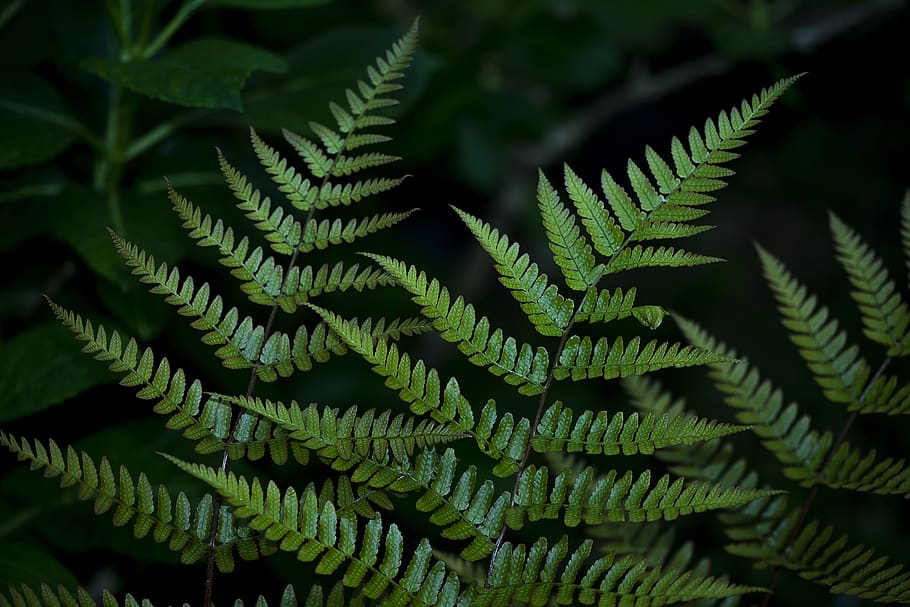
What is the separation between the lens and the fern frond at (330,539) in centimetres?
74

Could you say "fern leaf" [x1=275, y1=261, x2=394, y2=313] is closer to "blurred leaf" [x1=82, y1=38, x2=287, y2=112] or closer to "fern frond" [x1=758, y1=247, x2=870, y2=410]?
"blurred leaf" [x1=82, y1=38, x2=287, y2=112]

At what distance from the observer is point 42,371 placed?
1129 millimetres

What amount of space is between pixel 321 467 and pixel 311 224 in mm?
863

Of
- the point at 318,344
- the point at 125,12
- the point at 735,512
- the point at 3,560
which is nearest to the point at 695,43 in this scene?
the point at 125,12

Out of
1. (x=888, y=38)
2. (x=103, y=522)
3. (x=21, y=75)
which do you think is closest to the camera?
(x=103, y=522)

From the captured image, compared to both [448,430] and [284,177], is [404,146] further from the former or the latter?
[448,430]

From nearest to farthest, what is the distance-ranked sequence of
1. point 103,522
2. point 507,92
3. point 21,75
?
point 103,522 < point 21,75 < point 507,92

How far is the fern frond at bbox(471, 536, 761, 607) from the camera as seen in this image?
2.56 ft

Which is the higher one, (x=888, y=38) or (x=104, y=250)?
(x=888, y=38)

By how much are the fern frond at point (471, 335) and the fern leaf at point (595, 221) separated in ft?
0.45

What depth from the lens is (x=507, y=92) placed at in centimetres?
290

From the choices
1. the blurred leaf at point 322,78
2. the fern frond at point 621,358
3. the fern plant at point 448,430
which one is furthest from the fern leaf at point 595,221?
the blurred leaf at point 322,78

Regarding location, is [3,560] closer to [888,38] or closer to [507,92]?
[507,92]

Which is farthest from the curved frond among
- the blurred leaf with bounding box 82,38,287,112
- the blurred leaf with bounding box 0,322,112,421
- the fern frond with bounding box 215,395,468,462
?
the blurred leaf with bounding box 0,322,112,421
